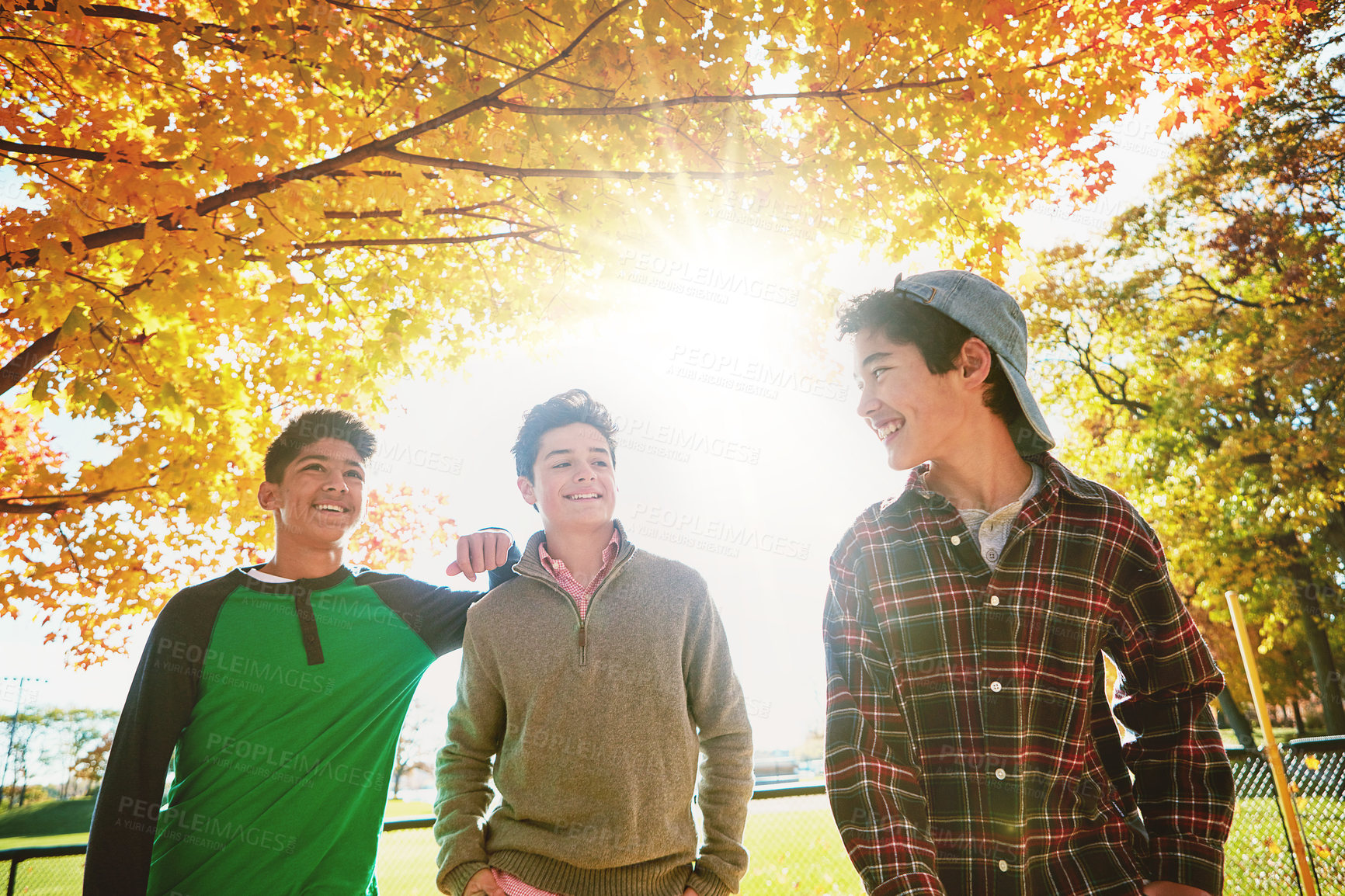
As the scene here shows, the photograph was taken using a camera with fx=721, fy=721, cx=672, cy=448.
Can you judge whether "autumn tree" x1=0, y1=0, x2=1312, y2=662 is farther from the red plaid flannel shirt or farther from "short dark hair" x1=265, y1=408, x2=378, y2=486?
the red plaid flannel shirt

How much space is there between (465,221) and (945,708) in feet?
15.0

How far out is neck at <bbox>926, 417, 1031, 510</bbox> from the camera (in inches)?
82.1

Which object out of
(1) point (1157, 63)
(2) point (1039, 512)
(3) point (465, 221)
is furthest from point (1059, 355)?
(2) point (1039, 512)

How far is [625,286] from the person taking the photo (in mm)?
5141

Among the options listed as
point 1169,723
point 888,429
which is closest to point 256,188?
point 888,429

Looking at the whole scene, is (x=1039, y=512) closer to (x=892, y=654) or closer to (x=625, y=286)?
(x=892, y=654)

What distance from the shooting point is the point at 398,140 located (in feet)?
9.47

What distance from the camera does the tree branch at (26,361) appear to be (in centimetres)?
334

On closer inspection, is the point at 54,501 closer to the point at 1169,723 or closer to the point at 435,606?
the point at 435,606

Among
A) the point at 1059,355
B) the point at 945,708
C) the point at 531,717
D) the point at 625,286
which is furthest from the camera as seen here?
the point at 1059,355

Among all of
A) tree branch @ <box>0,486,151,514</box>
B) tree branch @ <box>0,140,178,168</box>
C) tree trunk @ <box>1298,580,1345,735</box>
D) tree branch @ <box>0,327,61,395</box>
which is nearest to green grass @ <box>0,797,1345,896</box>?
tree branch @ <box>0,486,151,514</box>

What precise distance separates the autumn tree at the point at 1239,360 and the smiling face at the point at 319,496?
40.3ft

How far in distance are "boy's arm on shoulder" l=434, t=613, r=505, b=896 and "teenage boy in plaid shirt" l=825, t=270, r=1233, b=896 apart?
1.13 meters

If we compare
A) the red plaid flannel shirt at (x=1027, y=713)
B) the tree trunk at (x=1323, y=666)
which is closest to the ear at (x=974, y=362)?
the red plaid flannel shirt at (x=1027, y=713)
